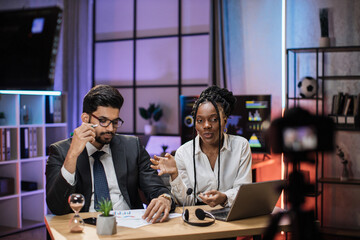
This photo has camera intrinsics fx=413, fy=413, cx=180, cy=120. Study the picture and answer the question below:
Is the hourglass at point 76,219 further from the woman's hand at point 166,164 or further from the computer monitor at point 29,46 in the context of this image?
the computer monitor at point 29,46

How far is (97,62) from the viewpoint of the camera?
6.24 meters

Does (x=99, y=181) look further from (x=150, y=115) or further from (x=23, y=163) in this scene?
(x=150, y=115)

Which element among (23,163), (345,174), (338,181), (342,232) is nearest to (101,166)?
(23,163)

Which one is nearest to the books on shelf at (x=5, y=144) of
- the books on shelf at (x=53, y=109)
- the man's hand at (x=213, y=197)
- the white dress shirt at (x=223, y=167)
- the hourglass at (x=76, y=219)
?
the books on shelf at (x=53, y=109)

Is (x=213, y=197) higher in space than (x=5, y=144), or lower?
lower

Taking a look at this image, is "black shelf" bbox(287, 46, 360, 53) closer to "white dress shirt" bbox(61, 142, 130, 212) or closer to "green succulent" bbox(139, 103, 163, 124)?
"green succulent" bbox(139, 103, 163, 124)

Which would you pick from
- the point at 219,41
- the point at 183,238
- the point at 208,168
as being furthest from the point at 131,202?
the point at 219,41

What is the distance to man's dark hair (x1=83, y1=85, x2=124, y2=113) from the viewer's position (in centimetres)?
233

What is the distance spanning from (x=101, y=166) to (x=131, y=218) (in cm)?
44

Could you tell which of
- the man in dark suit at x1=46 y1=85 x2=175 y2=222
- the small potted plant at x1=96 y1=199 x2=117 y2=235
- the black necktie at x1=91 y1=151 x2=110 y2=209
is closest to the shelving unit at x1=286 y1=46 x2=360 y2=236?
the man in dark suit at x1=46 y1=85 x2=175 y2=222

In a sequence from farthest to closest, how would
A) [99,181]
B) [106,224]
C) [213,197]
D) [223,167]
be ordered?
[223,167] < [99,181] < [213,197] < [106,224]

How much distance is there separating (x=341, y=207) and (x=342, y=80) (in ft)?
4.63

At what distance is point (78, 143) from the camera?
2133 millimetres

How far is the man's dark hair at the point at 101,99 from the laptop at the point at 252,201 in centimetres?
83
